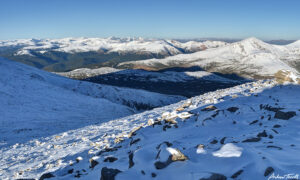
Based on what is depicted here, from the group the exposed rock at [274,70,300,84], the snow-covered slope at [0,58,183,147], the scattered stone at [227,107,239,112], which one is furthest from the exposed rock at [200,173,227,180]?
the snow-covered slope at [0,58,183,147]

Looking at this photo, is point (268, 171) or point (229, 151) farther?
point (229, 151)

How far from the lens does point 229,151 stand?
323 inches

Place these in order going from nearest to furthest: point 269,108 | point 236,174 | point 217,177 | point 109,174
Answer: point 217,177
point 236,174
point 109,174
point 269,108

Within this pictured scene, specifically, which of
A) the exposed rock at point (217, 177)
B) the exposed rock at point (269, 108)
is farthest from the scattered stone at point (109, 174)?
the exposed rock at point (269, 108)

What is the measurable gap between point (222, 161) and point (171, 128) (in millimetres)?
8606

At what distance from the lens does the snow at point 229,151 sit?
7.88 m

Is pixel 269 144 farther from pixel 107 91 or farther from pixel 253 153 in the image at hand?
pixel 107 91

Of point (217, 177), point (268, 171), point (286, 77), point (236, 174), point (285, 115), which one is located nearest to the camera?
point (268, 171)

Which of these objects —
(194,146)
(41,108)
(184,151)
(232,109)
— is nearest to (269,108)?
(232,109)

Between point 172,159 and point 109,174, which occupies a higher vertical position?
point 172,159

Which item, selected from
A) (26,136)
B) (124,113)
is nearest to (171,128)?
(26,136)

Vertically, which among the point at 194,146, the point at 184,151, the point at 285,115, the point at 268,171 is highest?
the point at 268,171

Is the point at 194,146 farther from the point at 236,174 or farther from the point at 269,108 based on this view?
the point at 269,108

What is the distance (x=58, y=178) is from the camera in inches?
408
